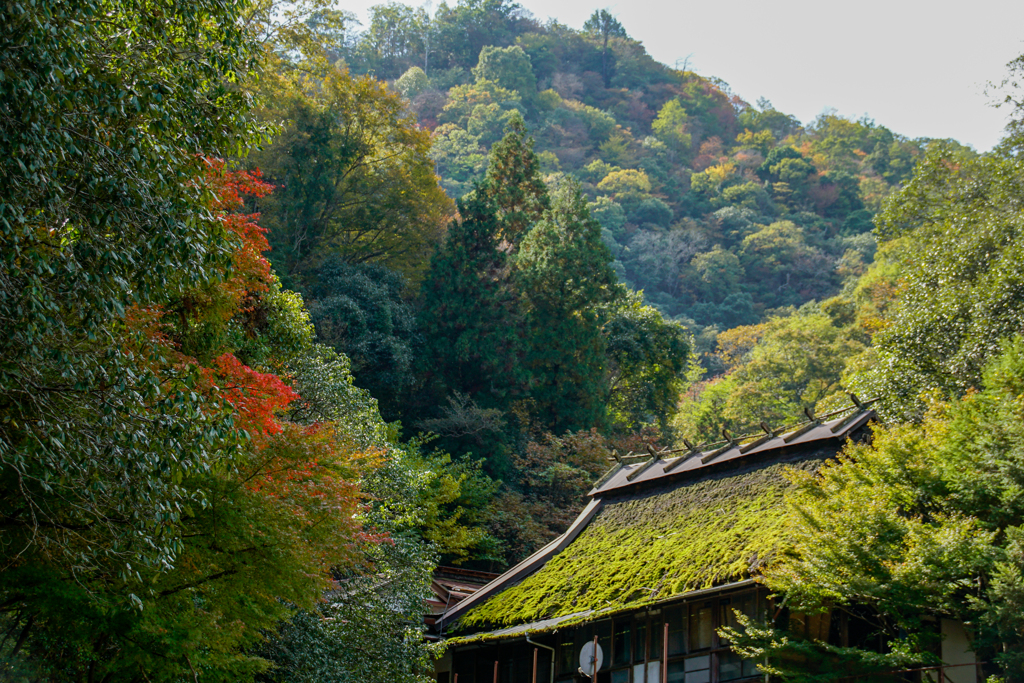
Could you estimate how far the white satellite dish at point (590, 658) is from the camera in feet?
50.4

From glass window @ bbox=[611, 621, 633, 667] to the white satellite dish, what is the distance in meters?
0.33

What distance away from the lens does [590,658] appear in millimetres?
15508

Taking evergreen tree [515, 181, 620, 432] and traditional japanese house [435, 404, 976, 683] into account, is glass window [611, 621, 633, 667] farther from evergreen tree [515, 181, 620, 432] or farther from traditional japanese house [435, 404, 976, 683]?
evergreen tree [515, 181, 620, 432]

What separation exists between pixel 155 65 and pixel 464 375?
23.3 metres

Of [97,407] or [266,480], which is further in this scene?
[266,480]

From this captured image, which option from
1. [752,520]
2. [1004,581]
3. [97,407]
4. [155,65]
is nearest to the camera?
[97,407]

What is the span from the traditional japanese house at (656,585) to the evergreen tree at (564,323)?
10369 mm

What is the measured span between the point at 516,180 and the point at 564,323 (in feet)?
25.2

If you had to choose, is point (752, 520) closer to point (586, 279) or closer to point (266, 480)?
point (266, 480)

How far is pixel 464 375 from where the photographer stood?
32031 millimetres

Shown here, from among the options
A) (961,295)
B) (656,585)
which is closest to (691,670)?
(656,585)

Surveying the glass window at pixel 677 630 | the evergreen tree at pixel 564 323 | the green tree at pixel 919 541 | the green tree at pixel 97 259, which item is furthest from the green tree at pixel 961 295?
the green tree at pixel 97 259

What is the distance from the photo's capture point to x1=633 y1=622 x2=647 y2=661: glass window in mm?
14820

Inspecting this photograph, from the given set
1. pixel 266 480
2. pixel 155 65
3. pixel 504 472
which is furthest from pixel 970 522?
pixel 504 472
